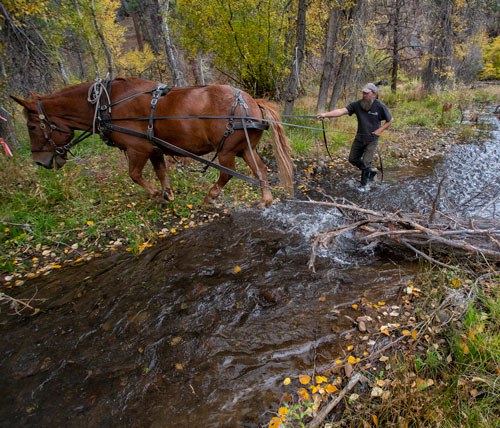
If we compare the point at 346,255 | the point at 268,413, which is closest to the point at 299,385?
the point at 268,413

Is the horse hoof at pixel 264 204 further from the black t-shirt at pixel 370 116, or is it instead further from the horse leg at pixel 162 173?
the black t-shirt at pixel 370 116

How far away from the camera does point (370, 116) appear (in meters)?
5.44

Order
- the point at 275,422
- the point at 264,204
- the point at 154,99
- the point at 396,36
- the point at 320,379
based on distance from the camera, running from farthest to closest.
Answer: the point at 396,36, the point at 264,204, the point at 154,99, the point at 320,379, the point at 275,422

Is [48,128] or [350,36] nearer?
[48,128]

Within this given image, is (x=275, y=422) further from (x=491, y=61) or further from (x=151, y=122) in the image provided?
(x=491, y=61)

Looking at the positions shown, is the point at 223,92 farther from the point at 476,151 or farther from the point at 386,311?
the point at 476,151

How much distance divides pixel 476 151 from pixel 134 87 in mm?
8534

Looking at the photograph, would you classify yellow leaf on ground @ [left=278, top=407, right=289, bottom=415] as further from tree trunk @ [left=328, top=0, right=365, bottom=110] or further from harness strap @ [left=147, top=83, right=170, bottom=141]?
tree trunk @ [left=328, top=0, right=365, bottom=110]

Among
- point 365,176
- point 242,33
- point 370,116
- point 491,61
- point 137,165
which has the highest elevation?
point 242,33

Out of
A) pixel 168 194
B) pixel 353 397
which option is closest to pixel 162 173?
pixel 168 194

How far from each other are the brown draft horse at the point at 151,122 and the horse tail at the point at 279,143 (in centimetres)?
2

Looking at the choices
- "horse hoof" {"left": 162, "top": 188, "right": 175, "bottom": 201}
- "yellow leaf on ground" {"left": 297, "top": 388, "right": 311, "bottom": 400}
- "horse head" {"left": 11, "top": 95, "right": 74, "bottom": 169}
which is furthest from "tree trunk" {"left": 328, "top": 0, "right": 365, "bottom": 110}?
"yellow leaf on ground" {"left": 297, "top": 388, "right": 311, "bottom": 400}

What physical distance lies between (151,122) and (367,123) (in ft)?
12.7

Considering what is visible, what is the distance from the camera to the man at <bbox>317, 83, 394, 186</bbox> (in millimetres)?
5199
